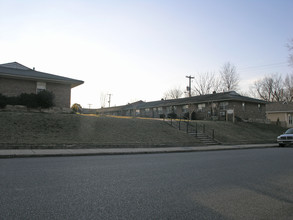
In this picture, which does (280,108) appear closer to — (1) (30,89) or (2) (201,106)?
(2) (201,106)

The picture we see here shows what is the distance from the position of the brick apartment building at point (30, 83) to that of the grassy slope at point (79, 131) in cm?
537

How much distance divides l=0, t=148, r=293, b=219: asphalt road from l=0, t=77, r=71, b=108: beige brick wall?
59.4 feet

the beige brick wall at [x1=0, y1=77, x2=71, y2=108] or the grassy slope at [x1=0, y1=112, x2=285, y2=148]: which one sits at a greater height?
the beige brick wall at [x1=0, y1=77, x2=71, y2=108]

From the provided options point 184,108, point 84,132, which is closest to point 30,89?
point 84,132

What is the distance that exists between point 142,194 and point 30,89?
22287 mm

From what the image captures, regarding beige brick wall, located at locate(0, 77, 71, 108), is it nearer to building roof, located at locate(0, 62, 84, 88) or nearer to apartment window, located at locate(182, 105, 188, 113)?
building roof, located at locate(0, 62, 84, 88)

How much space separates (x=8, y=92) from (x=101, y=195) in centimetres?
2182

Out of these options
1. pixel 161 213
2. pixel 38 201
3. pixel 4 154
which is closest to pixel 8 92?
pixel 4 154

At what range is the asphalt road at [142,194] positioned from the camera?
4121 mm

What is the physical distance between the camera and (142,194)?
520cm

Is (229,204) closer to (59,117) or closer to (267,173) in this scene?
(267,173)

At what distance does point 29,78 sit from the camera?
23500 millimetres

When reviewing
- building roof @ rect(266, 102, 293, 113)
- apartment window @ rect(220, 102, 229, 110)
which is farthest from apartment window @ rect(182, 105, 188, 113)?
building roof @ rect(266, 102, 293, 113)

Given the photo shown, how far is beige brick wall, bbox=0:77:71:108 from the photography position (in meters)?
22.8
